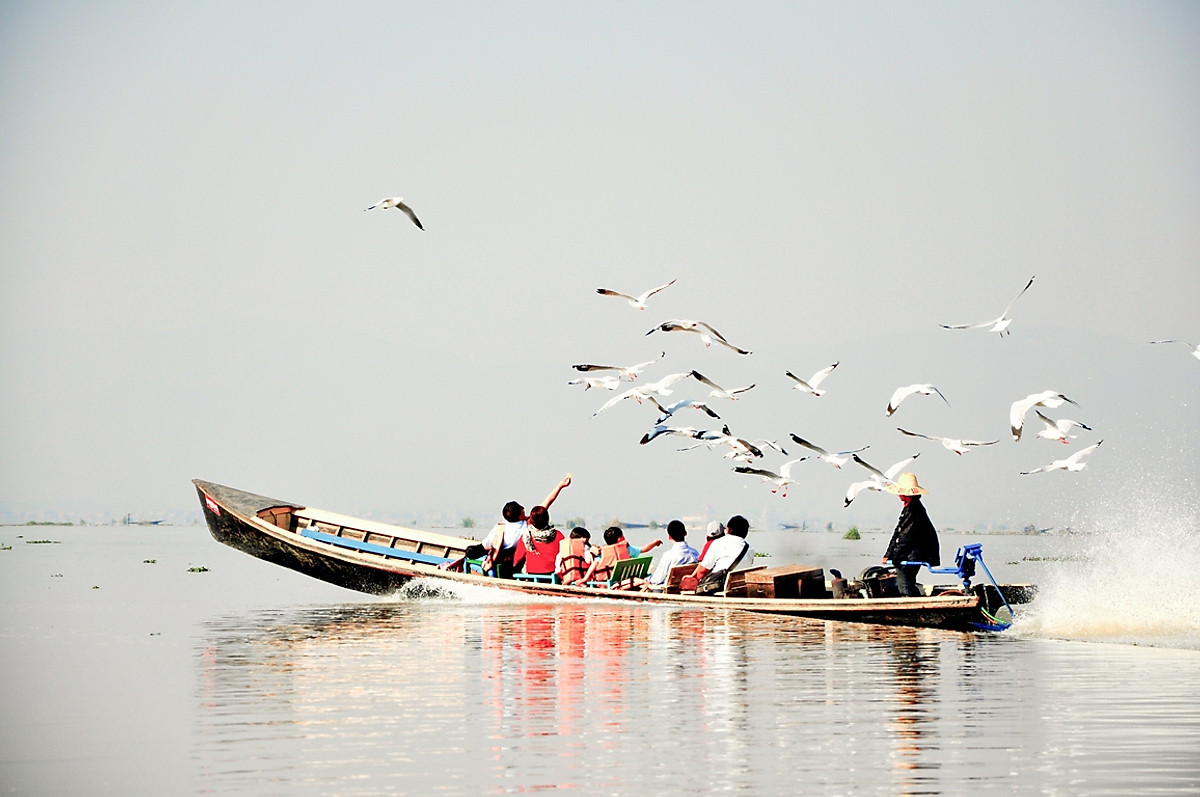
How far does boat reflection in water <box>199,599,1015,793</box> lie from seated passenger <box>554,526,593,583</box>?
3409 millimetres

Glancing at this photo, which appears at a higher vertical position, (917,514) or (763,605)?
(917,514)

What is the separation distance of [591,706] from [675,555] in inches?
412

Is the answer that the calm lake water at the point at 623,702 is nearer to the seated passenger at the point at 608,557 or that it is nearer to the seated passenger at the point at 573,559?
the seated passenger at the point at 608,557

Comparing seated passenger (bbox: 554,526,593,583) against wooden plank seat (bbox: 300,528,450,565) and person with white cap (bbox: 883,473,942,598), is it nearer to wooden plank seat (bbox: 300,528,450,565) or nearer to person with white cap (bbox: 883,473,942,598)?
wooden plank seat (bbox: 300,528,450,565)

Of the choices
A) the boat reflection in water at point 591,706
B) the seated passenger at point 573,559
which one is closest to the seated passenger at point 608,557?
the seated passenger at point 573,559

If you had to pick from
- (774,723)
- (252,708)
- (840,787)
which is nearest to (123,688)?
(252,708)

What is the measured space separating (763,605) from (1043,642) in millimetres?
3994

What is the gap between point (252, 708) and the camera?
1223 centimetres

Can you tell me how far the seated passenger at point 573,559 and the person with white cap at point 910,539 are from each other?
618 centimetres

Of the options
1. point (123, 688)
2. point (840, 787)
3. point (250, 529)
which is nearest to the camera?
point (840, 787)

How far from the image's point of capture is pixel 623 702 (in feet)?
41.0

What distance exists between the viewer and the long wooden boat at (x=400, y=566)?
18.9 meters

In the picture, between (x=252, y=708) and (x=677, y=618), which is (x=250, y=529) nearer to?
(x=677, y=618)

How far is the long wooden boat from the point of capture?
18.9m
